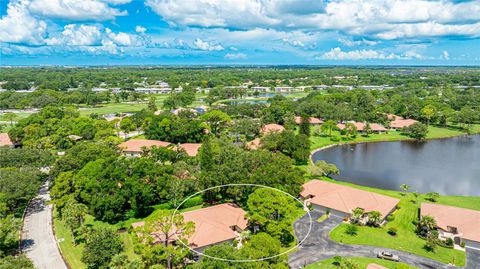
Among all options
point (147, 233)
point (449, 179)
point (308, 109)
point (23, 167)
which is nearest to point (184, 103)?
point (308, 109)

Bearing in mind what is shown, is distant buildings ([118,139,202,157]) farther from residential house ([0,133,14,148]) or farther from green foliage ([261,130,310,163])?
residential house ([0,133,14,148])

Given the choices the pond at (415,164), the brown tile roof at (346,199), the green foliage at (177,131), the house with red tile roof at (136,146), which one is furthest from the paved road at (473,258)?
the green foliage at (177,131)

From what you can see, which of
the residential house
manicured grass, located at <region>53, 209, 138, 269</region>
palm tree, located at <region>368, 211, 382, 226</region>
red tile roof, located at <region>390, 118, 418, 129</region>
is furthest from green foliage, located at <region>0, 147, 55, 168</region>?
red tile roof, located at <region>390, 118, 418, 129</region>

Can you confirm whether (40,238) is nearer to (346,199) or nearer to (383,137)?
(346,199)

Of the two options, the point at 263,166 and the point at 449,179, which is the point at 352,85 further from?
the point at 263,166

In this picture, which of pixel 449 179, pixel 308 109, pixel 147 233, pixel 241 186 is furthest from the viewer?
pixel 308 109

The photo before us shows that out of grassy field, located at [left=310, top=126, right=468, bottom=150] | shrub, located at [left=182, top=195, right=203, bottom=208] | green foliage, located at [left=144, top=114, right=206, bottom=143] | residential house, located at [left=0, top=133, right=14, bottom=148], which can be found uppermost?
green foliage, located at [left=144, top=114, right=206, bottom=143]
